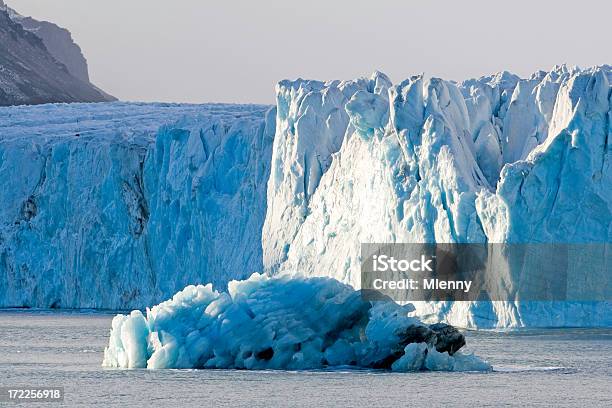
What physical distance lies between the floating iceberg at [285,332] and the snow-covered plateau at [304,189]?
97 mm

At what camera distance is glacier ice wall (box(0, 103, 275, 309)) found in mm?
38219

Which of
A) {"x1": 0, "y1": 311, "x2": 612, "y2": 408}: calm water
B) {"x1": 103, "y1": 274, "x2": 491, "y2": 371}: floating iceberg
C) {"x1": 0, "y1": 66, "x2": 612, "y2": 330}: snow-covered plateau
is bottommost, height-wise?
{"x1": 0, "y1": 311, "x2": 612, "y2": 408}: calm water

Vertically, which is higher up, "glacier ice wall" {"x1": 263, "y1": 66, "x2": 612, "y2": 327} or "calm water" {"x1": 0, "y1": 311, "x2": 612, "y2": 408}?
"glacier ice wall" {"x1": 263, "y1": 66, "x2": 612, "y2": 327}

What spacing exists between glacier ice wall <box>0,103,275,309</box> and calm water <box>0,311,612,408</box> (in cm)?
1261

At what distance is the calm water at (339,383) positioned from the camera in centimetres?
1808

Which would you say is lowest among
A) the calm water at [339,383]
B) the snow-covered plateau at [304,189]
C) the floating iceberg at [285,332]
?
the calm water at [339,383]

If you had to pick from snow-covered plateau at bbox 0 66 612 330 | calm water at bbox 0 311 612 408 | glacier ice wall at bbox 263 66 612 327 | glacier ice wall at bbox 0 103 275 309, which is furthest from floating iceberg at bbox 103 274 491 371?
glacier ice wall at bbox 0 103 275 309

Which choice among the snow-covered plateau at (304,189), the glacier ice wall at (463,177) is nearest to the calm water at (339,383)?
the snow-covered plateau at (304,189)

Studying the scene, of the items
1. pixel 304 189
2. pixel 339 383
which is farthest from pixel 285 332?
pixel 304 189

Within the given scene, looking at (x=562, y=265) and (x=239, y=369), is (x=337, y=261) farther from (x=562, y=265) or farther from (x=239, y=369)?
(x=239, y=369)

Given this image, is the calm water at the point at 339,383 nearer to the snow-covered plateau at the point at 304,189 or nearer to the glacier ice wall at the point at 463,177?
the snow-covered plateau at the point at 304,189

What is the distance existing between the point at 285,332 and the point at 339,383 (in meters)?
1.40

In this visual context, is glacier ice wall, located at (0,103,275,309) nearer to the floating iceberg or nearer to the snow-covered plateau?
the snow-covered plateau

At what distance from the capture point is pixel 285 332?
20.4 metres
